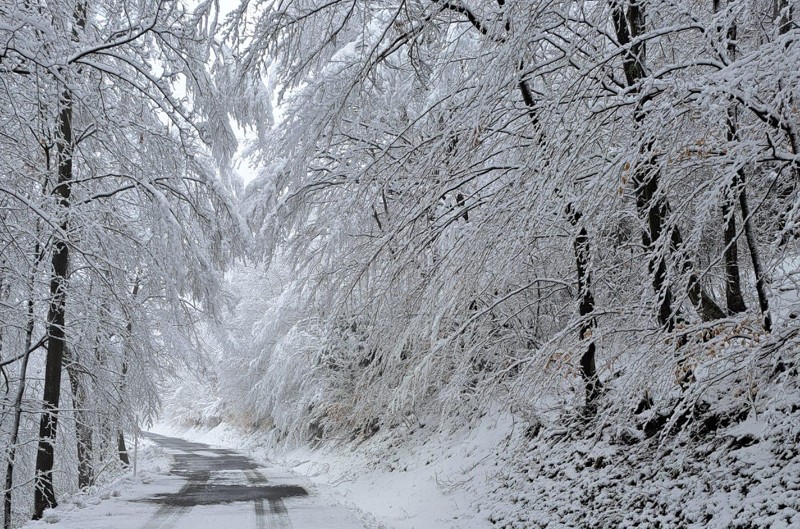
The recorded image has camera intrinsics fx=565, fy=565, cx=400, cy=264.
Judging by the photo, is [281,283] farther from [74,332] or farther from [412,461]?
A: [74,332]

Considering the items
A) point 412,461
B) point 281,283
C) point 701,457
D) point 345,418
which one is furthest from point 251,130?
point 281,283

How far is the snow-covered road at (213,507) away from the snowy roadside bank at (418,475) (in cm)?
74

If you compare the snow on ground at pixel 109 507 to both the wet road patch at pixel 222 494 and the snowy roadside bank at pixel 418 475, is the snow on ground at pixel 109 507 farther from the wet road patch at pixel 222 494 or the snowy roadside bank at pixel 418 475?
the snowy roadside bank at pixel 418 475

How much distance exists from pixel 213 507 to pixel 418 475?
4018 millimetres

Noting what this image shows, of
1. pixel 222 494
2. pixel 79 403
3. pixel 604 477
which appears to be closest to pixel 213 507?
pixel 222 494

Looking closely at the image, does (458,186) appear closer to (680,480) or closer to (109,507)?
(680,480)

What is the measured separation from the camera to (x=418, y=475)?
11508 millimetres

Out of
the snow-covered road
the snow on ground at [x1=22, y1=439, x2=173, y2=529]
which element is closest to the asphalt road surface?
the snow-covered road

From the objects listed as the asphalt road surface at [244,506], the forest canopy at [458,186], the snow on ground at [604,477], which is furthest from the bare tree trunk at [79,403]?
the snow on ground at [604,477]

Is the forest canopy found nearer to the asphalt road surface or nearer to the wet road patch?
the wet road patch

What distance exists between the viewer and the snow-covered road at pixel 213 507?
8.07 metres

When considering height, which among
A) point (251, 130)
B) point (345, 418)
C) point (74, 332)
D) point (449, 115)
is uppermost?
point (251, 130)

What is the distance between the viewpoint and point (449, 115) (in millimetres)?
6188

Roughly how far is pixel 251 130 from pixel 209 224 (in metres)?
1.88
